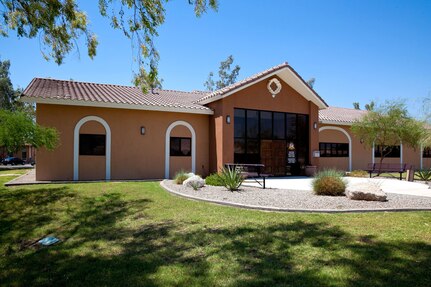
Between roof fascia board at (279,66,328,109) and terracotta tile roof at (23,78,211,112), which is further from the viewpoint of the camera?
roof fascia board at (279,66,328,109)

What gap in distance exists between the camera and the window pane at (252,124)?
720 inches

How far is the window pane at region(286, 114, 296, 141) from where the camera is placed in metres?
19.7

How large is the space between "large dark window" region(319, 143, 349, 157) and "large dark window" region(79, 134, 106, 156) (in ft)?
50.0

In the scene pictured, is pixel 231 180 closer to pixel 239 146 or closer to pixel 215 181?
pixel 215 181

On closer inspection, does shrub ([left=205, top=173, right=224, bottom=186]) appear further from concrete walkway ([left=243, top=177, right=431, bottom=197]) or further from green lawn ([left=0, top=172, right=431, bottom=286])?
green lawn ([left=0, top=172, right=431, bottom=286])

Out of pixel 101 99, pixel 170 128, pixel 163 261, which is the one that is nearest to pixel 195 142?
pixel 170 128

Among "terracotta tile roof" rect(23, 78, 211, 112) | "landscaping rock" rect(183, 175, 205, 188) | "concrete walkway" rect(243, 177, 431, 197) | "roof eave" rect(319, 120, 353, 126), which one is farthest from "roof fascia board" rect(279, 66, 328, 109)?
"landscaping rock" rect(183, 175, 205, 188)

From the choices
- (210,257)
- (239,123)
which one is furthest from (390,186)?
(210,257)

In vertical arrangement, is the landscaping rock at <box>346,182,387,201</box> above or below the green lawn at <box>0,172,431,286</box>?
above

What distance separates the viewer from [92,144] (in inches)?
630

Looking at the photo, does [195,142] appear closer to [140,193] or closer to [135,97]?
[135,97]

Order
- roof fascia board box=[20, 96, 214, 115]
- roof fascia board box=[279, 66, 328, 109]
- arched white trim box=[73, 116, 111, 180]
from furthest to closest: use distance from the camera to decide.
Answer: roof fascia board box=[279, 66, 328, 109] < arched white trim box=[73, 116, 111, 180] < roof fascia board box=[20, 96, 214, 115]

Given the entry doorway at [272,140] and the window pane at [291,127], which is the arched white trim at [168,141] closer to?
the entry doorway at [272,140]

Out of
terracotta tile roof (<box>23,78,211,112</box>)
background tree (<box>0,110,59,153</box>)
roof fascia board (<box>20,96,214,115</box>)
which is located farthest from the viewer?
terracotta tile roof (<box>23,78,211,112</box>)
